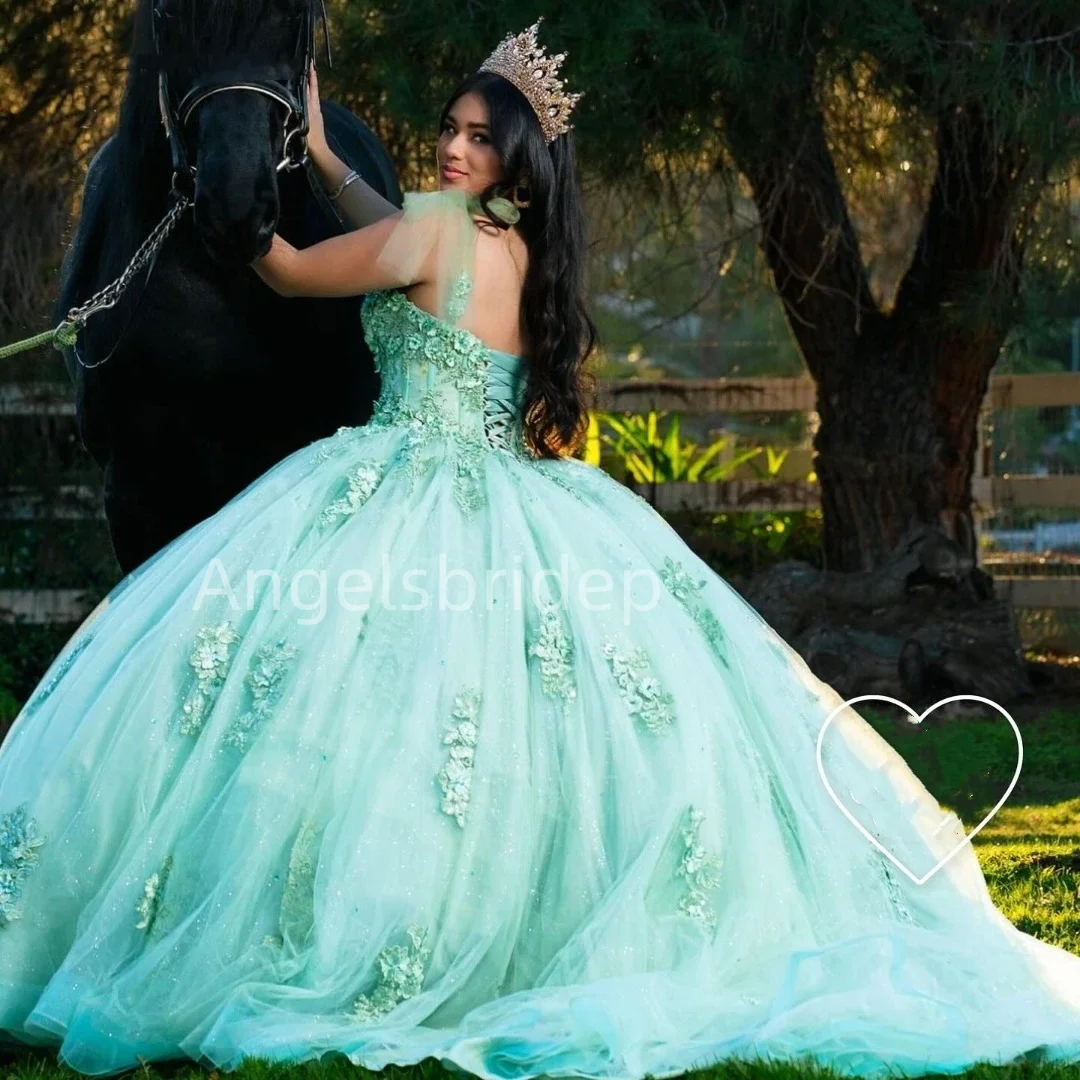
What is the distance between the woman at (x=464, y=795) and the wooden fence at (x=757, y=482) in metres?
5.04

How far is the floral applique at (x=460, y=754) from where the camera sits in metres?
2.66

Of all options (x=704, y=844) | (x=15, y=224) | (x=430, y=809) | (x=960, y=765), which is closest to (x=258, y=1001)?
(x=430, y=809)

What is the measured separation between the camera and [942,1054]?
2.54 meters

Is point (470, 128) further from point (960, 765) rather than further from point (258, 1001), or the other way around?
point (960, 765)

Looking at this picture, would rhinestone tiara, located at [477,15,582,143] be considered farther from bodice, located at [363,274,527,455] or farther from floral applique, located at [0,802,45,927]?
floral applique, located at [0,802,45,927]

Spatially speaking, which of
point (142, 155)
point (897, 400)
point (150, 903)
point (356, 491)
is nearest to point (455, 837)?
point (150, 903)

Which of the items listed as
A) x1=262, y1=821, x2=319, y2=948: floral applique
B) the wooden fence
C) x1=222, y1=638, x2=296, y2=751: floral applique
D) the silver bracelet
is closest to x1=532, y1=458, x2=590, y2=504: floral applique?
x1=222, y1=638, x2=296, y2=751: floral applique

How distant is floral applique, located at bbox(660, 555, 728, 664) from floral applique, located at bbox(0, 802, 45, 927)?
1.15 metres

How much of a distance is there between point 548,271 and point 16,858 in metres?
1.40

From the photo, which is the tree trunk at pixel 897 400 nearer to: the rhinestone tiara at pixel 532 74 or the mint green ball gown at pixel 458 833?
the rhinestone tiara at pixel 532 74

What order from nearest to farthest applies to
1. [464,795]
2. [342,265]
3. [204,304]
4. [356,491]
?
[464,795]
[356,491]
[342,265]
[204,304]

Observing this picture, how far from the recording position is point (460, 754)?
2.69m

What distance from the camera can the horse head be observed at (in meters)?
2.92

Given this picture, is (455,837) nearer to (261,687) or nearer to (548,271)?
(261,687)
